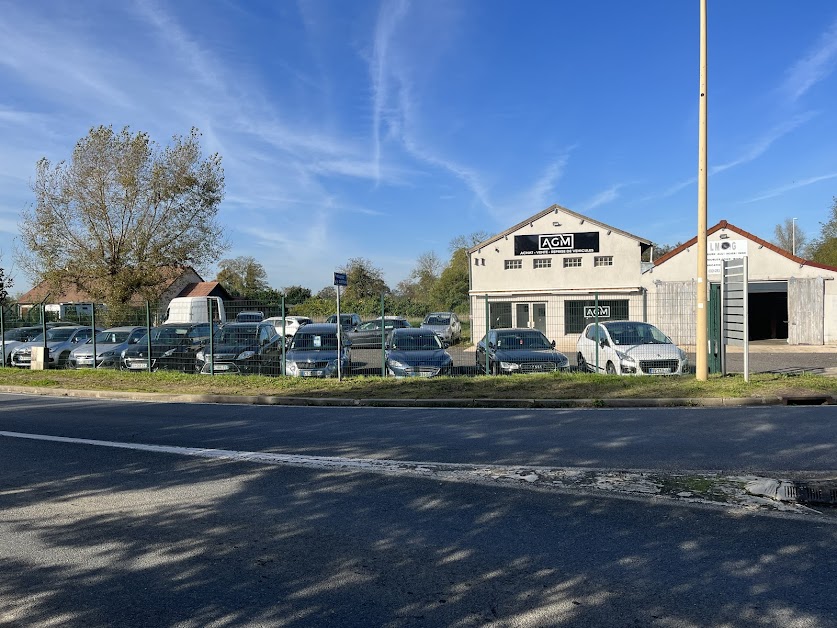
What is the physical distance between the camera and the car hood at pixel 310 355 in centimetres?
1567

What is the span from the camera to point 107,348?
1997cm

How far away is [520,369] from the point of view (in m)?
15.1

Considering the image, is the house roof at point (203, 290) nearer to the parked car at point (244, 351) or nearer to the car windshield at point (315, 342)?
the parked car at point (244, 351)

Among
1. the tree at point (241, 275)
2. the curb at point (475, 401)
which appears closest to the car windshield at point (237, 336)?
the curb at point (475, 401)

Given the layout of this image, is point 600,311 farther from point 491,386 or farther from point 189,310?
point 189,310

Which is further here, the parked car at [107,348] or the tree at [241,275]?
the tree at [241,275]

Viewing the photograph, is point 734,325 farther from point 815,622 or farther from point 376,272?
point 376,272

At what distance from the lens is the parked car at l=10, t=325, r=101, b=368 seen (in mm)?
20969

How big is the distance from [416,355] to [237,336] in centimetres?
531

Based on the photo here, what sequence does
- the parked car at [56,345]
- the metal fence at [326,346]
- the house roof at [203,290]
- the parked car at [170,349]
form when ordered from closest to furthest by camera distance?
1. the metal fence at [326,346]
2. the parked car at [170,349]
3. the parked car at [56,345]
4. the house roof at [203,290]

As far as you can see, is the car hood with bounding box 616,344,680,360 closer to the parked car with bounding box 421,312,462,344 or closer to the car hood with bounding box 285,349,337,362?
the car hood with bounding box 285,349,337,362

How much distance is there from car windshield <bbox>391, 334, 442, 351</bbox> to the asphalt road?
8.08m

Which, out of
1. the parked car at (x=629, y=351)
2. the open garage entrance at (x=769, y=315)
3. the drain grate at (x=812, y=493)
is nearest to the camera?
the drain grate at (x=812, y=493)

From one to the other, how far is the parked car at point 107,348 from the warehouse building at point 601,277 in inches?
563
